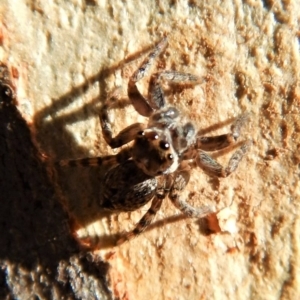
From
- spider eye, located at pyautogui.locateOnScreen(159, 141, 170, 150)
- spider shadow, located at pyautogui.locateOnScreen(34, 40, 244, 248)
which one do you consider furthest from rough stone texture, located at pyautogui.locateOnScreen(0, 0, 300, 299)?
spider eye, located at pyautogui.locateOnScreen(159, 141, 170, 150)

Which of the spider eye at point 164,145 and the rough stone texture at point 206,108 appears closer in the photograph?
the rough stone texture at point 206,108

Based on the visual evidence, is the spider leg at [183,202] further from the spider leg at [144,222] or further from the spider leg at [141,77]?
the spider leg at [141,77]

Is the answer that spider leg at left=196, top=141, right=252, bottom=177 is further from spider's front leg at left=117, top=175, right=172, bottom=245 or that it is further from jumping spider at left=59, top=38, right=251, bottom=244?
spider's front leg at left=117, top=175, right=172, bottom=245

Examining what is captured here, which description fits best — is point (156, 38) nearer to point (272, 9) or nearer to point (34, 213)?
point (272, 9)

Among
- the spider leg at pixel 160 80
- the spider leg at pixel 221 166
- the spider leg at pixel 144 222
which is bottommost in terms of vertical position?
the spider leg at pixel 144 222

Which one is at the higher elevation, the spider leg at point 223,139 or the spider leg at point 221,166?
the spider leg at point 223,139

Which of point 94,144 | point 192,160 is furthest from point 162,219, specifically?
point 94,144

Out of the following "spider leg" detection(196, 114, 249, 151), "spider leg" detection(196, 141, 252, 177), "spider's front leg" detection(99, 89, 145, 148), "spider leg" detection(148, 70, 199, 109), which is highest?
"spider leg" detection(148, 70, 199, 109)

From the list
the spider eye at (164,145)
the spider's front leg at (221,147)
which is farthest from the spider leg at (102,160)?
the spider's front leg at (221,147)
